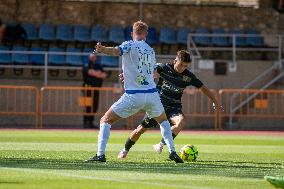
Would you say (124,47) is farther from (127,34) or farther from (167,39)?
(167,39)

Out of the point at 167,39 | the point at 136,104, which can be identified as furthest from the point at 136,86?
the point at 167,39

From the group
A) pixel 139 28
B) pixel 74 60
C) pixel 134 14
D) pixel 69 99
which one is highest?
pixel 134 14

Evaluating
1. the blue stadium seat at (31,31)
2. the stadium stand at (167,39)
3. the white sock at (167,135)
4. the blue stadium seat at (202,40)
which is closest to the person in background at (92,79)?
the blue stadium seat at (31,31)

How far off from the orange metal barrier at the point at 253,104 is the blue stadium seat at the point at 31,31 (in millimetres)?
7069

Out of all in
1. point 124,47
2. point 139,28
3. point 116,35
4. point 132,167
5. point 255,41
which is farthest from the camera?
point 255,41

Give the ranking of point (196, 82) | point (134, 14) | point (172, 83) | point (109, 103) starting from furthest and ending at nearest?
point (134, 14) → point (109, 103) → point (172, 83) → point (196, 82)

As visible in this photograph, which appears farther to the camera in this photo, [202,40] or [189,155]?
[202,40]

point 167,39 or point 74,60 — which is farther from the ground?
point 167,39

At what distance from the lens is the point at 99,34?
1373 inches

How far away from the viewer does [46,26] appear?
114 feet

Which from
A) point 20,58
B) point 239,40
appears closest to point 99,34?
point 20,58

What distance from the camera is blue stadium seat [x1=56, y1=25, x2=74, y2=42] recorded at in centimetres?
3466

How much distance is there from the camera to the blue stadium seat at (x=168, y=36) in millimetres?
35125

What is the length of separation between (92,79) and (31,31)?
388 cm
